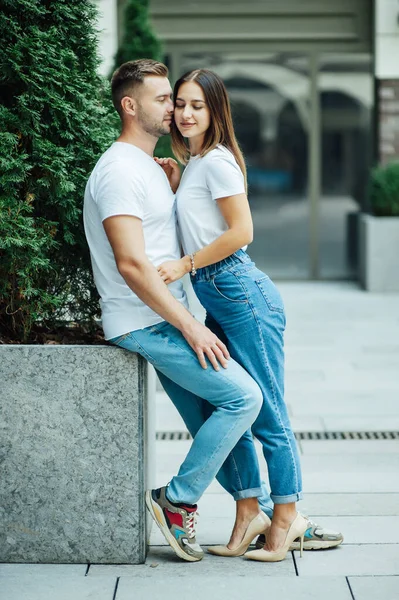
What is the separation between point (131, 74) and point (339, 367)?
4.42 m

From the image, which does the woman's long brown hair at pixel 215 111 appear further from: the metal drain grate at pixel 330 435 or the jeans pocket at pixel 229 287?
the metal drain grate at pixel 330 435

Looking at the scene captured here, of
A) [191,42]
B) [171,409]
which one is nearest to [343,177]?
[191,42]

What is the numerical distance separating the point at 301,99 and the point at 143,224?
9294mm

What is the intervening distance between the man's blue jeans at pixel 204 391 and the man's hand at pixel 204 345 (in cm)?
3

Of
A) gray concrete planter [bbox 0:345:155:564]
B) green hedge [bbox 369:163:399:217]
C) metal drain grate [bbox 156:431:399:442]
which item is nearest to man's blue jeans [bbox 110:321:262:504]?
gray concrete planter [bbox 0:345:155:564]

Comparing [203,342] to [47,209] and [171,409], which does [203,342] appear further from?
[171,409]

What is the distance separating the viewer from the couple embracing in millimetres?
3740

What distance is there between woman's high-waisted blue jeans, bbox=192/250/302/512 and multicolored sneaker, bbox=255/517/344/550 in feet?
0.63

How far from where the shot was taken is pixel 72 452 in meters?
3.89

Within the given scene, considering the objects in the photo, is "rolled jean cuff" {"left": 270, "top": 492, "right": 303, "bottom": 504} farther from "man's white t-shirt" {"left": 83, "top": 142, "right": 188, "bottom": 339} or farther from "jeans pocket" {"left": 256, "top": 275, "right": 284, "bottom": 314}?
"man's white t-shirt" {"left": 83, "top": 142, "right": 188, "bottom": 339}

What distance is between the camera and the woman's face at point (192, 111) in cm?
384

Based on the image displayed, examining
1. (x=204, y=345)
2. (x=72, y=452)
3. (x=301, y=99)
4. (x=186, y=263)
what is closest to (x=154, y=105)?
(x=186, y=263)

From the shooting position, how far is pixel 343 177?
1286 cm

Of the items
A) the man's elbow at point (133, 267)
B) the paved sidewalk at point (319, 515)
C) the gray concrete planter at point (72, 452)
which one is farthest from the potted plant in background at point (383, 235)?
the man's elbow at point (133, 267)
